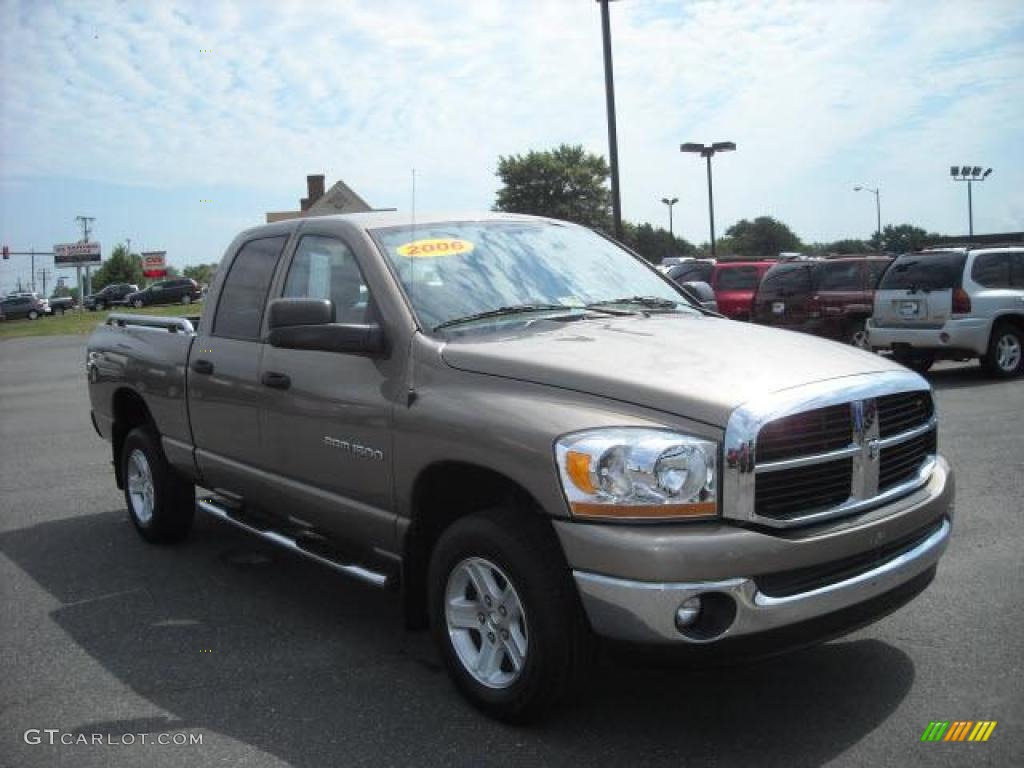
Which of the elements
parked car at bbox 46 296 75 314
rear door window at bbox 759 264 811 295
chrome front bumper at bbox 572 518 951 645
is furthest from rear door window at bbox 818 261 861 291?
parked car at bbox 46 296 75 314

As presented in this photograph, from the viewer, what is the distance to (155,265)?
110 meters

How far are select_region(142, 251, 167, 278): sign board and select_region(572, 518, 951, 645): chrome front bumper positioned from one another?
114046 millimetres

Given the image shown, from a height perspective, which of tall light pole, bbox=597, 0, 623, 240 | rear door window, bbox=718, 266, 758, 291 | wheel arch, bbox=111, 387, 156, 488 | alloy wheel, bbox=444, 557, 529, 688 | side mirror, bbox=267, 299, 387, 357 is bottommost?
alloy wheel, bbox=444, 557, 529, 688

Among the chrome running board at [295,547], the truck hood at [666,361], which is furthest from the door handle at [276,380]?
the truck hood at [666,361]

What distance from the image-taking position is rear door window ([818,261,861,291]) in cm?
1558

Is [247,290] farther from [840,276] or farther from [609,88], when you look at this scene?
[609,88]

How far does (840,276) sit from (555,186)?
57562 mm

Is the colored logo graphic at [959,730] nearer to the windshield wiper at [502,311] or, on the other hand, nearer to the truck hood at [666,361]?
the truck hood at [666,361]

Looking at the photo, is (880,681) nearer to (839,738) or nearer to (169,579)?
(839,738)

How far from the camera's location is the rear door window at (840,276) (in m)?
15.6

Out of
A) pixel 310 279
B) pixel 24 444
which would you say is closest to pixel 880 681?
pixel 310 279

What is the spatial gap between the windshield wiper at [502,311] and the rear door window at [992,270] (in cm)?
1033

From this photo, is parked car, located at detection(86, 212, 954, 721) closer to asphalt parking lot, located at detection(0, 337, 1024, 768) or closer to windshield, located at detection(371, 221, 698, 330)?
windshield, located at detection(371, 221, 698, 330)

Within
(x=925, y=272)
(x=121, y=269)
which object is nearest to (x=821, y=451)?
(x=925, y=272)
